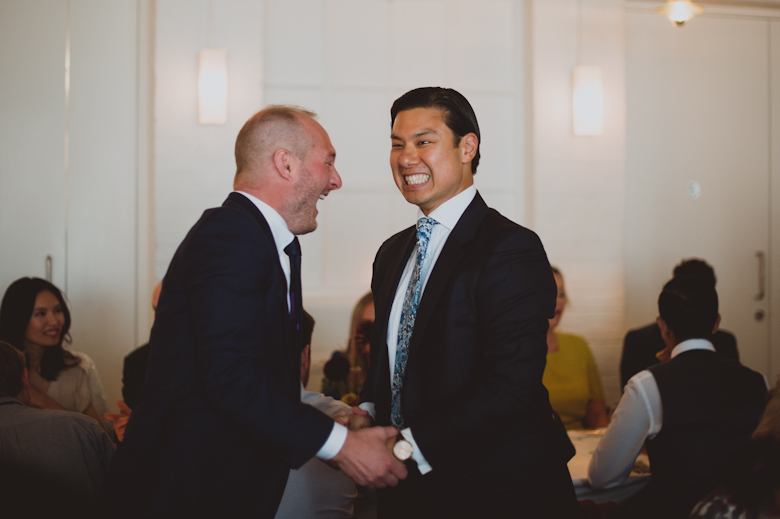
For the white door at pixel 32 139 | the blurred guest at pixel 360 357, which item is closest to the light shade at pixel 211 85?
the white door at pixel 32 139

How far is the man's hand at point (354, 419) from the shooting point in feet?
5.82

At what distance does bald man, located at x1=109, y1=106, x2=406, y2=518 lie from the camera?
4.55ft

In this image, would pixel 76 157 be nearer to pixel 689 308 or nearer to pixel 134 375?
pixel 134 375

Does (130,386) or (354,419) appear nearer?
(354,419)

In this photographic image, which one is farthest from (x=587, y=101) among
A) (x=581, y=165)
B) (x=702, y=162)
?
(x=702, y=162)

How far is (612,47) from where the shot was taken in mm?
4340

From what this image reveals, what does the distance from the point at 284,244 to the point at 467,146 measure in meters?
0.57

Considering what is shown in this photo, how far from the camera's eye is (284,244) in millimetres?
1638

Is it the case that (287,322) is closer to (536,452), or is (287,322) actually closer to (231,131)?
(536,452)

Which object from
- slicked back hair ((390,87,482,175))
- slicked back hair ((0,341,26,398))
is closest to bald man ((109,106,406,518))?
slicked back hair ((390,87,482,175))

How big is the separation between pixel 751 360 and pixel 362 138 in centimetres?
340

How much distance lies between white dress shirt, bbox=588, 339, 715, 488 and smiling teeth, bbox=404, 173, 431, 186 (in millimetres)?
1009

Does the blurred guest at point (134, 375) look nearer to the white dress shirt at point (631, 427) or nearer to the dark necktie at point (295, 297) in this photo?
the dark necktie at point (295, 297)

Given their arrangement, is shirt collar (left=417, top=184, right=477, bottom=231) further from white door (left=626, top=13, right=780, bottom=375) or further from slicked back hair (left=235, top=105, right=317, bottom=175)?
white door (left=626, top=13, right=780, bottom=375)
